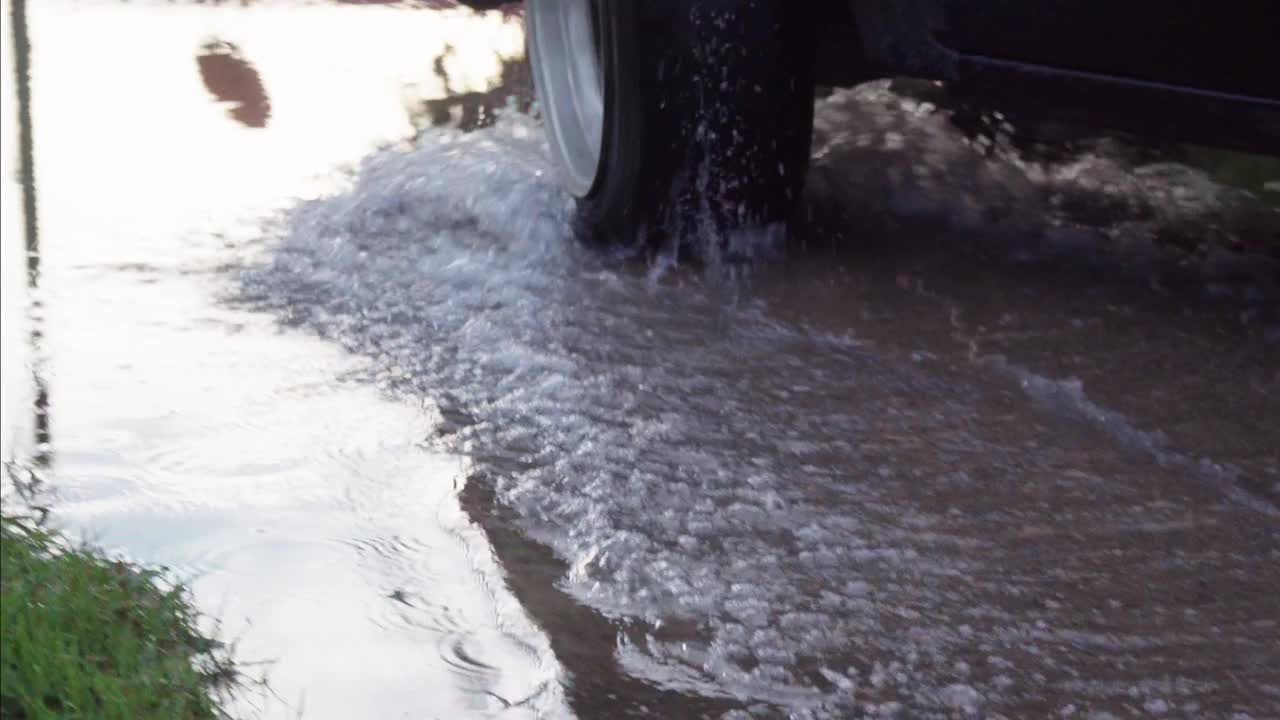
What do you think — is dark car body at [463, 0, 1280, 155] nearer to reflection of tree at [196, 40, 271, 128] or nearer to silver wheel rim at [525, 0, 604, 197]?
silver wheel rim at [525, 0, 604, 197]

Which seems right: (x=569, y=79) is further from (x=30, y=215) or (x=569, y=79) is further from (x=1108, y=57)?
(x=1108, y=57)

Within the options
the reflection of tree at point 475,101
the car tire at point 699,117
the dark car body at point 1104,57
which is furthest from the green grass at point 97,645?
the reflection of tree at point 475,101

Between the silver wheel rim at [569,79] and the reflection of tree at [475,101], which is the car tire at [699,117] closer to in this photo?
the silver wheel rim at [569,79]

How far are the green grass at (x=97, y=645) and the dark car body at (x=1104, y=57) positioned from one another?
176cm

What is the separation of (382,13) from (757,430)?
14.0ft

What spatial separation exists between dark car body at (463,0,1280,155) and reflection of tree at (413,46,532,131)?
1.84 m

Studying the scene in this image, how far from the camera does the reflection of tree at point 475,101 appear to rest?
506 cm

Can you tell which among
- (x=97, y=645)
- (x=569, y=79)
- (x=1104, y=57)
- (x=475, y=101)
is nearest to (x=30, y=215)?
(x=569, y=79)

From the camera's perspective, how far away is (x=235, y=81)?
5.48 meters

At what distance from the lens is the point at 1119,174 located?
4.43 m

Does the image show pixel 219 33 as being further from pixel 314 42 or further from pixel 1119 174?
pixel 1119 174

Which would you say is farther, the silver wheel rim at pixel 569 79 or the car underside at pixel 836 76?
the silver wheel rim at pixel 569 79

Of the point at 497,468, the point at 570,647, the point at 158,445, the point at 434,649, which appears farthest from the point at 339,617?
the point at 158,445

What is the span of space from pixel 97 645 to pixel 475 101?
334 cm
